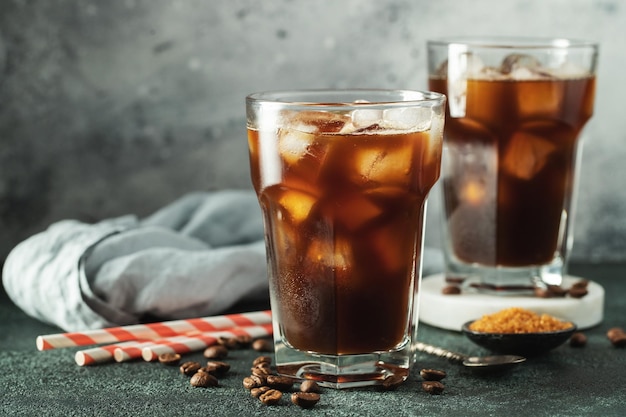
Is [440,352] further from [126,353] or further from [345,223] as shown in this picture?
[126,353]

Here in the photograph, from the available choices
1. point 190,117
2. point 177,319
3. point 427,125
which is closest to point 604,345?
point 427,125

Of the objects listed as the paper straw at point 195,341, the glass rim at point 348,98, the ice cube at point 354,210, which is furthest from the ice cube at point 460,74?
the paper straw at point 195,341

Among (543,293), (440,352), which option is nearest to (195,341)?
(440,352)

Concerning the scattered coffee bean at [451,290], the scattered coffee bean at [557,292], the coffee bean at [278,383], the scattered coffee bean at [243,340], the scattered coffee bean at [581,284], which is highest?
the coffee bean at [278,383]

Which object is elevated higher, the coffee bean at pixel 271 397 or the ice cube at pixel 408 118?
the ice cube at pixel 408 118

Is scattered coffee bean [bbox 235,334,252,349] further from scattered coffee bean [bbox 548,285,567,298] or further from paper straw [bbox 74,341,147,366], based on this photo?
scattered coffee bean [bbox 548,285,567,298]

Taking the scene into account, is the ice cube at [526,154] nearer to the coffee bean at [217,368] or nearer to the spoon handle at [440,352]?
the spoon handle at [440,352]
